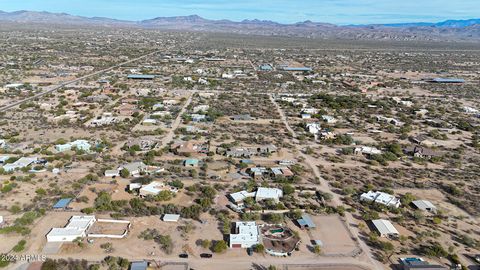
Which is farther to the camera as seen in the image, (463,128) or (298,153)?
(463,128)

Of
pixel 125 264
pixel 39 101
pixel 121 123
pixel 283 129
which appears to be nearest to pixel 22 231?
pixel 125 264

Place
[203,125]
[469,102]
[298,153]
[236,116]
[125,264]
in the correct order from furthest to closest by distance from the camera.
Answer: [469,102], [236,116], [203,125], [298,153], [125,264]

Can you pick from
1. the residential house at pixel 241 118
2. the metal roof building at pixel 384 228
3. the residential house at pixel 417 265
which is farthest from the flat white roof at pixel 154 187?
the residential house at pixel 241 118

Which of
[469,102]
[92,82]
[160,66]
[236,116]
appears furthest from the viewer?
[160,66]

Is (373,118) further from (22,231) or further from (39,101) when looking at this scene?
(39,101)

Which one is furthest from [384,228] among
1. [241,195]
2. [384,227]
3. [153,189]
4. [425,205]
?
[153,189]

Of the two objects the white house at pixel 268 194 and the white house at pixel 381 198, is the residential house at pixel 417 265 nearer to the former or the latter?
the white house at pixel 381 198

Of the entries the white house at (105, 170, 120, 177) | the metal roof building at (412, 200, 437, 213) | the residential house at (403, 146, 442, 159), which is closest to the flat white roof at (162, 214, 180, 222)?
the white house at (105, 170, 120, 177)

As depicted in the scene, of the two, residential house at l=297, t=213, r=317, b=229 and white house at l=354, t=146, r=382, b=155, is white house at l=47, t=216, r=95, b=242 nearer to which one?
residential house at l=297, t=213, r=317, b=229
